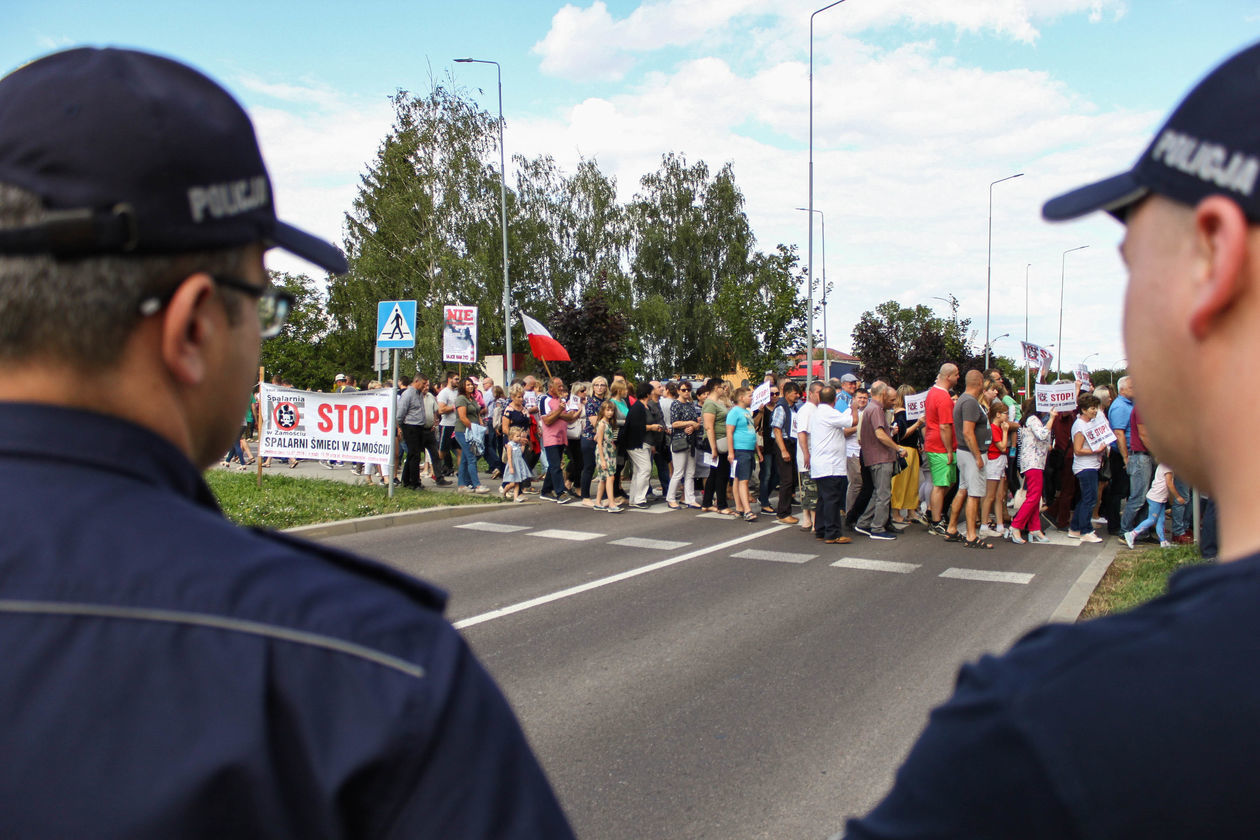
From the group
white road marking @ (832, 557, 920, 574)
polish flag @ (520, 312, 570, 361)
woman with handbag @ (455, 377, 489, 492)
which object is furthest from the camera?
polish flag @ (520, 312, 570, 361)

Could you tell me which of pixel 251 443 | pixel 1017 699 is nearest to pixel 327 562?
pixel 1017 699

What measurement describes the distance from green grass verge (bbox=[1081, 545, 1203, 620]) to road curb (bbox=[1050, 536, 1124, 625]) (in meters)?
0.05

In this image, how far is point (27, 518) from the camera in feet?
2.80

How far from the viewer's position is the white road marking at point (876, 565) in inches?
368

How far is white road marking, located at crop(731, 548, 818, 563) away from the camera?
9.86m

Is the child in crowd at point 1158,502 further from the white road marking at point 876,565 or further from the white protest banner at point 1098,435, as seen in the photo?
the white road marking at point 876,565

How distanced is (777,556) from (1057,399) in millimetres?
4634

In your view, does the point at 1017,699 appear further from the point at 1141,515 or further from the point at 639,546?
the point at 1141,515

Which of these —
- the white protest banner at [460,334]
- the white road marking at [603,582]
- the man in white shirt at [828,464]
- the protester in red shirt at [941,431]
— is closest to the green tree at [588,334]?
the white protest banner at [460,334]

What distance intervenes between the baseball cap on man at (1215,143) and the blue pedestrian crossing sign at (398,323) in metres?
13.0

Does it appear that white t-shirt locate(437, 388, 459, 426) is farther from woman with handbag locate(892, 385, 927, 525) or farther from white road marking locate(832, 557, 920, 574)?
white road marking locate(832, 557, 920, 574)

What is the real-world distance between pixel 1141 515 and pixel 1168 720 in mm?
12422

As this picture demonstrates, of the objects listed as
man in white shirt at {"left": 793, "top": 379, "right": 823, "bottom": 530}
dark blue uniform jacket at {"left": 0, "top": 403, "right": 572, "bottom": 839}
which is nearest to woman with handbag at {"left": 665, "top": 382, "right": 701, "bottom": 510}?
man in white shirt at {"left": 793, "top": 379, "right": 823, "bottom": 530}

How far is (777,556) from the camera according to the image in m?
10.1
